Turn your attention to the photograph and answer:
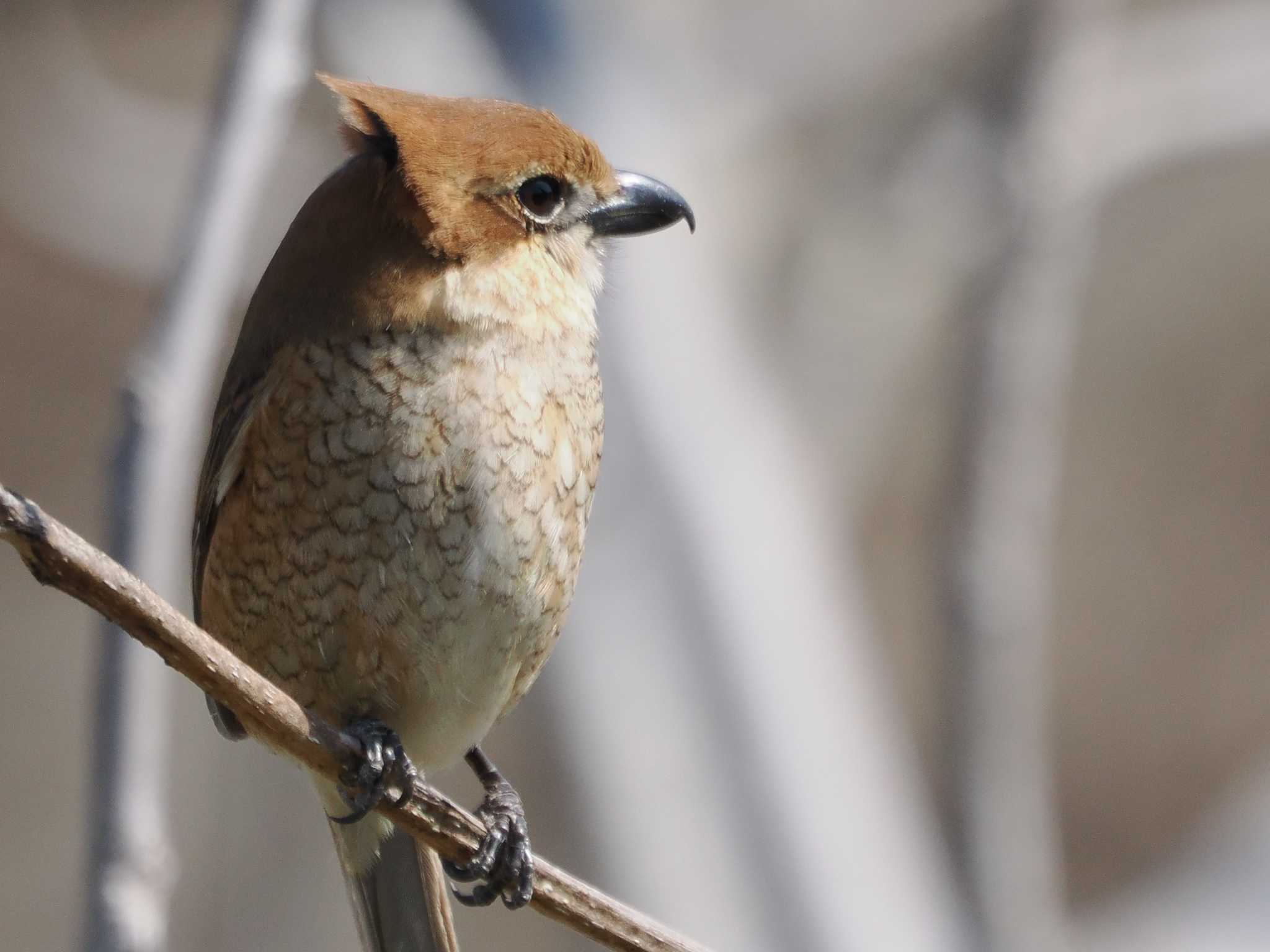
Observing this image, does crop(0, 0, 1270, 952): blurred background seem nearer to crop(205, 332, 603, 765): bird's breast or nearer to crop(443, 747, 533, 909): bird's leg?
crop(205, 332, 603, 765): bird's breast

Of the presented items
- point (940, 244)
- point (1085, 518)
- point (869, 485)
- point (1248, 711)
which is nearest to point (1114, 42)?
point (940, 244)

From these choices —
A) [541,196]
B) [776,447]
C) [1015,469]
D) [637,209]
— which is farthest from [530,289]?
[776,447]

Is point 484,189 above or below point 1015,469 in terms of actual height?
below

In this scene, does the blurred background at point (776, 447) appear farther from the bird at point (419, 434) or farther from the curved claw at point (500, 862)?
the curved claw at point (500, 862)

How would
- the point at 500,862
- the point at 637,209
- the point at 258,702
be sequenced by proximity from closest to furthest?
the point at 258,702 < the point at 500,862 < the point at 637,209

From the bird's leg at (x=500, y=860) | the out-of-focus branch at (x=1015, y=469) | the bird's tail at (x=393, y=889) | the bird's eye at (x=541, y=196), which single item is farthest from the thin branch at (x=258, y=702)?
the out-of-focus branch at (x=1015, y=469)

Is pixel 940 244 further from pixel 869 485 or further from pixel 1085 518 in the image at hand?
pixel 1085 518

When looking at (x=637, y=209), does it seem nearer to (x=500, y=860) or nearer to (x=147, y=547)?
(x=147, y=547)
